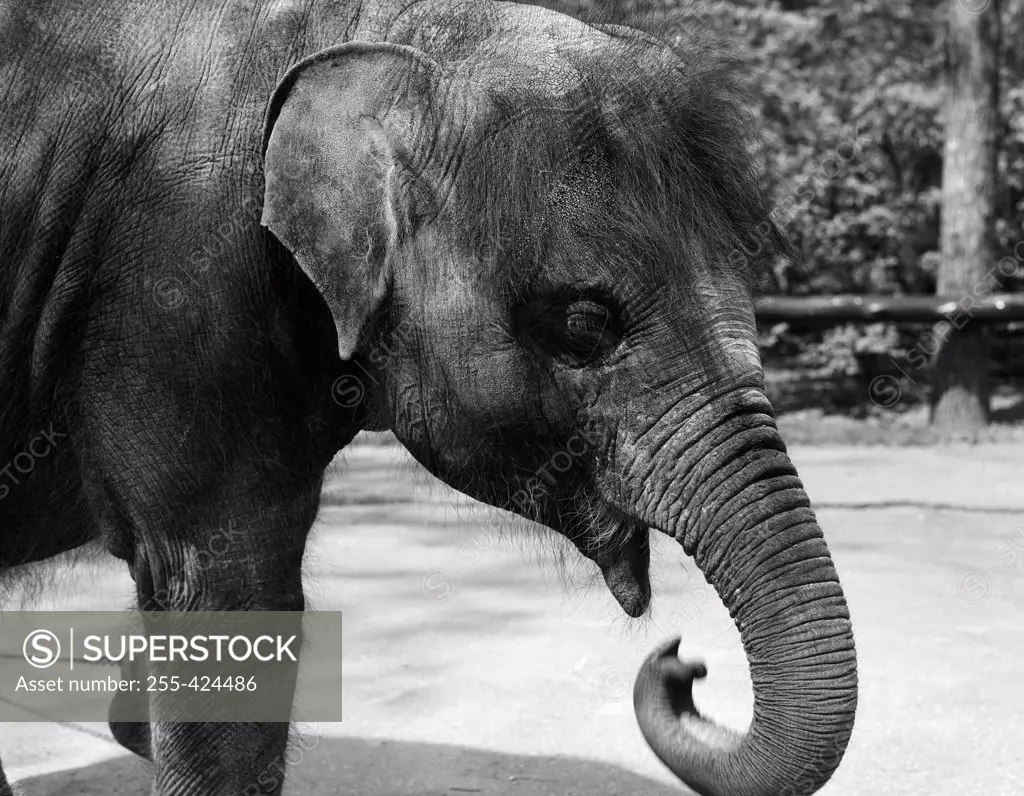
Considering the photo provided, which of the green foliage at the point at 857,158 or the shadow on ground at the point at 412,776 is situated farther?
the green foliage at the point at 857,158

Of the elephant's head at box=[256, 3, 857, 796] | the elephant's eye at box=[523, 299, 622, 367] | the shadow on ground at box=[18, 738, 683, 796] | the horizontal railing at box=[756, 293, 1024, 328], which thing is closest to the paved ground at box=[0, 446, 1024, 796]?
the shadow on ground at box=[18, 738, 683, 796]

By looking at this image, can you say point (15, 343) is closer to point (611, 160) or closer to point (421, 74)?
point (421, 74)

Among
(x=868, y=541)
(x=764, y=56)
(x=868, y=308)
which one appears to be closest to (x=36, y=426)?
(x=868, y=541)

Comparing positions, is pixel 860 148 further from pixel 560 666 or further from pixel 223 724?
pixel 223 724

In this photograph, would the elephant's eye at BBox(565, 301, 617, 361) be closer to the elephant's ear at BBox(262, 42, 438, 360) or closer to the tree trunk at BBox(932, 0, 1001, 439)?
the elephant's ear at BBox(262, 42, 438, 360)

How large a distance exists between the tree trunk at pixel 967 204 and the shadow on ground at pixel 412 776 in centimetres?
827

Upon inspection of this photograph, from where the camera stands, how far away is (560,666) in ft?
17.5

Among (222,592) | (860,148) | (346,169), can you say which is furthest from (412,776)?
(860,148)

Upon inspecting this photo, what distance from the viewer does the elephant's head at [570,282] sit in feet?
8.44

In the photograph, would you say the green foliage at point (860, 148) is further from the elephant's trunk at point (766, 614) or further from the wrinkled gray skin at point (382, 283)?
the elephant's trunk at point (766, 614)

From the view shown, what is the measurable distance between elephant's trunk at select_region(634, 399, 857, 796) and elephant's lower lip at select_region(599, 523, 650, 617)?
20 cm

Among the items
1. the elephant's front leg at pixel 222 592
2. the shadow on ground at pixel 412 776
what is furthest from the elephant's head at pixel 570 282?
the shadow on ground at pixel 412 776

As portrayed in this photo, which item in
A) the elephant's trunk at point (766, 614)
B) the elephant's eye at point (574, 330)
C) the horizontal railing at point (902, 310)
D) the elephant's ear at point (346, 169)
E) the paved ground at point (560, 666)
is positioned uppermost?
the elephant's ear at point (346, 169)

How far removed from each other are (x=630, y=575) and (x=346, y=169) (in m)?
1.02
